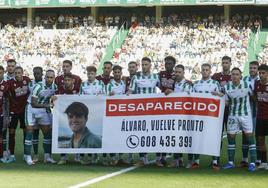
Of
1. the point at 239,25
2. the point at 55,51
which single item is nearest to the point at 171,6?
the point at 239,25

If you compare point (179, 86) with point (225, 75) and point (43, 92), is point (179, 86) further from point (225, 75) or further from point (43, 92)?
point (43, 92)

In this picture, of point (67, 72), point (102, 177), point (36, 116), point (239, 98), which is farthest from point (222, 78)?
point (36, 116)

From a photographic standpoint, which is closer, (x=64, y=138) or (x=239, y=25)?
(x=64, y=138)

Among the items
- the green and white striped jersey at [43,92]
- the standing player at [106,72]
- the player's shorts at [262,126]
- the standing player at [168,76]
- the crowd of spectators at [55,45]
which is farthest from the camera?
the crowd of spectators at [55,45]

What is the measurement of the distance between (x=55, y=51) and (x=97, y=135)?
2294 centimetres

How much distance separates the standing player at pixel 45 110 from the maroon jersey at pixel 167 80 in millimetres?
1919

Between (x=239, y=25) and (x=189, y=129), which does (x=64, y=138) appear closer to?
(x=189, y=129)

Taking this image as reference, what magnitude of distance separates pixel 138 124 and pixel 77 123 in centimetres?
108

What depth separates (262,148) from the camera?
9.01 meters

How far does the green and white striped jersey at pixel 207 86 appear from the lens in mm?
9117

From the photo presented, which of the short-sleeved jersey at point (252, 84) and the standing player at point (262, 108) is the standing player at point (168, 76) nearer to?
the short-sleeved jersey at point (252, 84)

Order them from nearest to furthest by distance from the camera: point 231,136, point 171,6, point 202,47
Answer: point 231,136 < point 202,47 < point 171,6

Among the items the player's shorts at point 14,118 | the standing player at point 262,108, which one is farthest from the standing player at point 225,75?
the player's shorts at point 14,118

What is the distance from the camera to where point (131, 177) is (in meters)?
8.17
